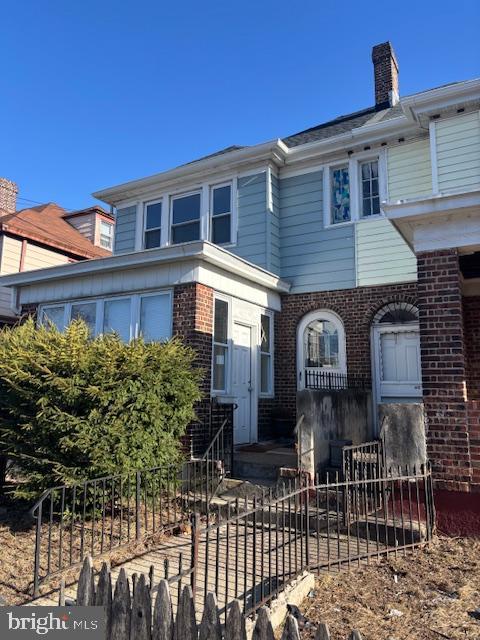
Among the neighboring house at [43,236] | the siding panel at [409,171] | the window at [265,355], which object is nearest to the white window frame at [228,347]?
the window at [265,355]

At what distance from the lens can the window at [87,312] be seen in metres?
10.3

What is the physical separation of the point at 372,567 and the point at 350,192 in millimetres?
8241

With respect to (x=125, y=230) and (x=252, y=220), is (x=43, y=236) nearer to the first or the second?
(x=125, y=230)

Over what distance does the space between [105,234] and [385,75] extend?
13283 millimetres

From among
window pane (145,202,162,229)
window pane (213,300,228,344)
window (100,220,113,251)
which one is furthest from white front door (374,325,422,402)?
window (100,220,113,251)

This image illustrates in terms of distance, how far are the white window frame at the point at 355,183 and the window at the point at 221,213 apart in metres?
2.32

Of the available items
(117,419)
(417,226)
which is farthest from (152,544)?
(417,226)

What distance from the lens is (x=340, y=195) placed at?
1142cm

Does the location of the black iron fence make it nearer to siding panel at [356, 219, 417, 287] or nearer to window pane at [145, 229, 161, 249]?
siding panel at [356, 219, 417, 287]

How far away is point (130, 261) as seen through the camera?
369 inches

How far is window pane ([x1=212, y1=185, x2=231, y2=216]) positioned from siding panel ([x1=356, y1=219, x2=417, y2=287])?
3.25 meters

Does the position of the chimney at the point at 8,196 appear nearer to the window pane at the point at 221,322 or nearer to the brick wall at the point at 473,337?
the window pane at the point at 221,322

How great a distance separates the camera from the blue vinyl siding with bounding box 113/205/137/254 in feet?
44.8

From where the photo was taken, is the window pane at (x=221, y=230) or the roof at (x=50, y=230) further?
the roof at (x=50, y=230)
